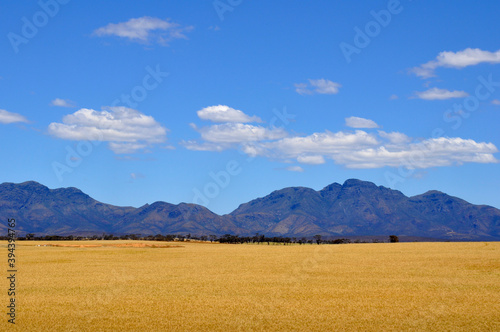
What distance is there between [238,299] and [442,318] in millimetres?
10590

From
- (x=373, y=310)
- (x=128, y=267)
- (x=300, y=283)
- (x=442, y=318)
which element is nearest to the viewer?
(x=442, y=318)

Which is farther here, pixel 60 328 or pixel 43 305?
pixel 43 305

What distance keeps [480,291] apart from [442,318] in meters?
9.34

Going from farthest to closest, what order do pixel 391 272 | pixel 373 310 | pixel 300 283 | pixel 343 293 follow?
pixel 391 272 → pixel 300 283 → pixel 343 293 → pixel 373 310

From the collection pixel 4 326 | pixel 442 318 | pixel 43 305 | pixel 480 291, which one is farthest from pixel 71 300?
pixel 480 291

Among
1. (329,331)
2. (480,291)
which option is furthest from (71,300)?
(480,291)

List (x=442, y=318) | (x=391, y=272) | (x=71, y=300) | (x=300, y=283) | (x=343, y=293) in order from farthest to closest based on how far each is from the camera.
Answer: (x=391, y=272) < (x=300, y=283) < (x=343, y=293) < (x=71, y=300) < (x=442, y=318)

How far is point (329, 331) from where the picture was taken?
69.0ft

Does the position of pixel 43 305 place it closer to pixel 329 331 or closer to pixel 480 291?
pixel 329 331

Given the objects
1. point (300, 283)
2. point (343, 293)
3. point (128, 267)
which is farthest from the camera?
point (128, 267)

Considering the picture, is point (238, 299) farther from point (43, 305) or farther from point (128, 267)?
point (128, 267)

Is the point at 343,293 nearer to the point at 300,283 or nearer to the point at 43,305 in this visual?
the point at 300,283

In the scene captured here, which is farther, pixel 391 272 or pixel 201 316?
pixel 391 272

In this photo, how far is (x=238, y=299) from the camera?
2816cm
